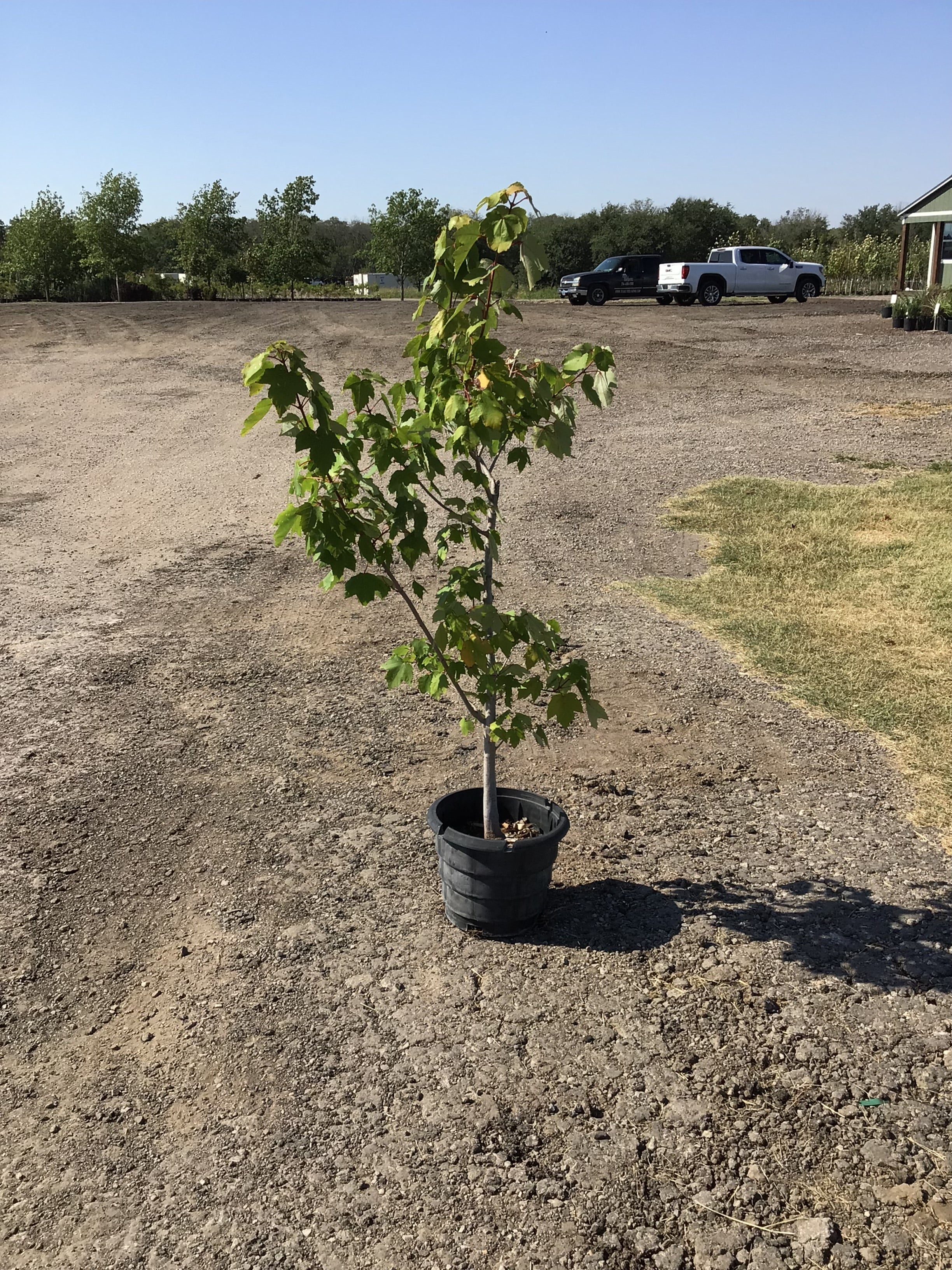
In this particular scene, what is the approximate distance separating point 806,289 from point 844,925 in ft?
104

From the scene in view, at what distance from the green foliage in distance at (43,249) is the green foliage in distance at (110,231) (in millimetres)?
1609

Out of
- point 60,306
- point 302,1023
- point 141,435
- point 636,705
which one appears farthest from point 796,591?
point 60,306

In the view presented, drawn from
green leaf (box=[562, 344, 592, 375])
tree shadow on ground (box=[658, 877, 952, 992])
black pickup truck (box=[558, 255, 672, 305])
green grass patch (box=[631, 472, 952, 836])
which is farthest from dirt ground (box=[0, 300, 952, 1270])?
black pickup truck (box=[558, 255, 672, 305])

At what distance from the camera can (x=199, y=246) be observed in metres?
45.9

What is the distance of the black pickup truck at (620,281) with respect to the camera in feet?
104

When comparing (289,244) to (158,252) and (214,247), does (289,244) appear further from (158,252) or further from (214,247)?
(158,252)

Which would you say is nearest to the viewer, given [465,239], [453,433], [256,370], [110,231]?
[256,370]

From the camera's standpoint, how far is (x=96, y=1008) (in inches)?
131

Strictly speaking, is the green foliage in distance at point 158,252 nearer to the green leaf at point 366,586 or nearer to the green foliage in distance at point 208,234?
the green foliage in distance at point 208,234

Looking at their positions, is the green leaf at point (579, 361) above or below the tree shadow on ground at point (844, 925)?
above

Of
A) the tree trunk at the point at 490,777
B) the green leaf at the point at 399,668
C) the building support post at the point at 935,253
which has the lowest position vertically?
the tree trunk at the point at 490,777

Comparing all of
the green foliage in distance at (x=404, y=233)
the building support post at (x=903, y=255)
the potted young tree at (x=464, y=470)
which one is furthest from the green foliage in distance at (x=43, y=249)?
the potted young tree at (x=464, y=470)

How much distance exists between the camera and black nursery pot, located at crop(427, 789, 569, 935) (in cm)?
345

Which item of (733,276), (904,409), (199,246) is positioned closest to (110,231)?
(199,246)
